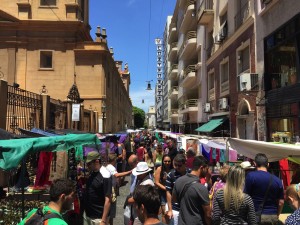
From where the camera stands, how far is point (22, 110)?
13680mm

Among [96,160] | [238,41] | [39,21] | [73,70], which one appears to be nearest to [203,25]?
[238,41]

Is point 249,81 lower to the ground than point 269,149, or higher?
higher

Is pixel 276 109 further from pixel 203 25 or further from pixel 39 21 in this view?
pixel 39 21

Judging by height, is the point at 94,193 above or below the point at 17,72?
below

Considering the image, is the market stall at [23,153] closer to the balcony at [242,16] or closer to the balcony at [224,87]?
the balcony at [242,16]

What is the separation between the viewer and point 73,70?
1039 inches

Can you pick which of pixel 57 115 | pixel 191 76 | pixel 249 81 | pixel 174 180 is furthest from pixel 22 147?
pixel 191 76

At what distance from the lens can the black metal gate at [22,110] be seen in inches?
442

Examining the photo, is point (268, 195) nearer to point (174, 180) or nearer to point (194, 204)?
point (194, 204)

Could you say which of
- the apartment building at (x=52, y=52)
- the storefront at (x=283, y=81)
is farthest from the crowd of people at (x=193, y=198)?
the apartment building at (x=52, y=52)

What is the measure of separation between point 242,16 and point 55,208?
16093mm

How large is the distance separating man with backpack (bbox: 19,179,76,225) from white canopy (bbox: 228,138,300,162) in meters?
3.59

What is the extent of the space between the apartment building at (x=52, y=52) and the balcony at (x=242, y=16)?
11545mm

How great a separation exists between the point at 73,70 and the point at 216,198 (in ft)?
77.3
